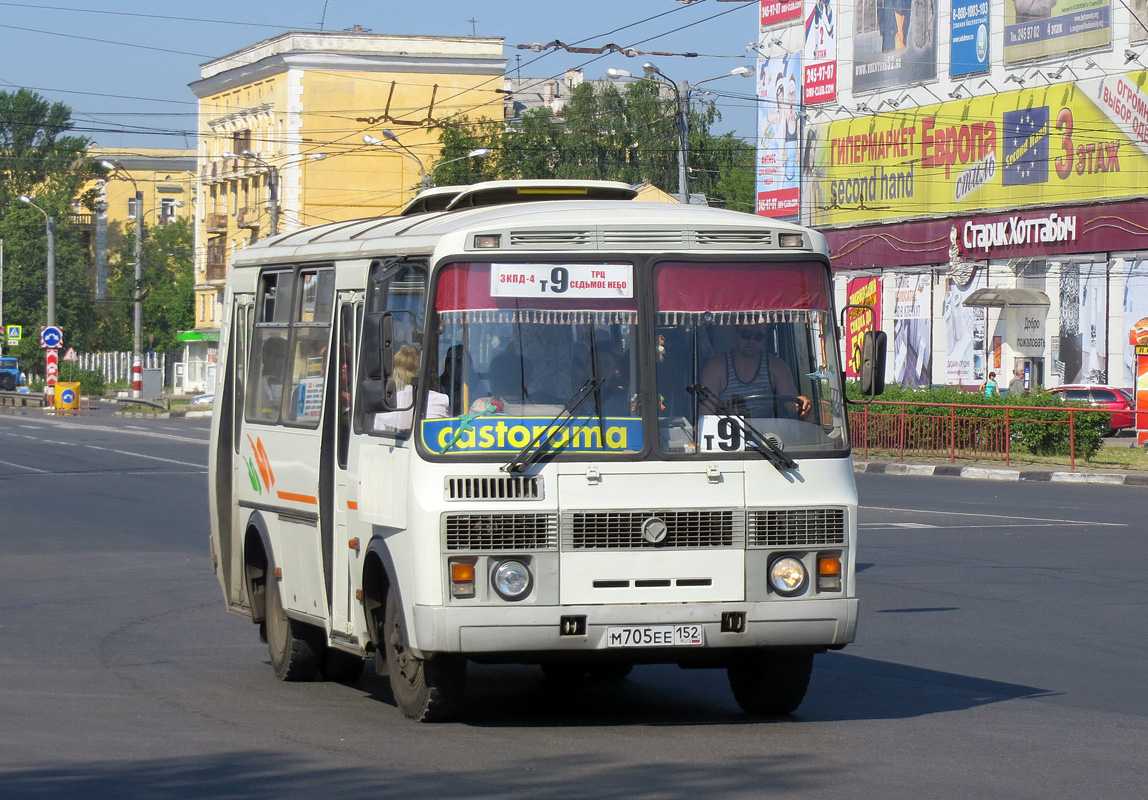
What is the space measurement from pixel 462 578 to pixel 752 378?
1.61 m

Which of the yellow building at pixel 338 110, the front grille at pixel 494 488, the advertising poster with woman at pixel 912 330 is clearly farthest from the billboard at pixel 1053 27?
the front grille at pixel 494 488

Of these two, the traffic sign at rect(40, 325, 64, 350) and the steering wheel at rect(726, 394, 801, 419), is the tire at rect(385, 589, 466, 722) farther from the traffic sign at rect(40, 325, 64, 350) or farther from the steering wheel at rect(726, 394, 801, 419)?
the traffic sign at rect(40, 325, 64, 350)

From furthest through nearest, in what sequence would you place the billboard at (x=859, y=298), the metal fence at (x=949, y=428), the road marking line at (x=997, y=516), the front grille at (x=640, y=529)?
the billboard at (x=859, y=298), the metal fence at (x=949, y=428), the road marking line at (x=997, y=516), the front grille at (x=640, y=529)

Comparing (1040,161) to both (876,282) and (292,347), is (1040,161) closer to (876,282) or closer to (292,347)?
(876,282)

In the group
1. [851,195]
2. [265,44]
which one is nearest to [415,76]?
[265,44]

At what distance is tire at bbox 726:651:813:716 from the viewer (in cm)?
861

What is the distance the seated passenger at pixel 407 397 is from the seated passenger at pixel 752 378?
3.89 feet

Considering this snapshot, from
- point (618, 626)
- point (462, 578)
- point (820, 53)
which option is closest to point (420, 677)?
point (462, 578)

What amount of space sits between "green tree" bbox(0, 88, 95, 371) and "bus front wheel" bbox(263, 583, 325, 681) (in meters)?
99.4

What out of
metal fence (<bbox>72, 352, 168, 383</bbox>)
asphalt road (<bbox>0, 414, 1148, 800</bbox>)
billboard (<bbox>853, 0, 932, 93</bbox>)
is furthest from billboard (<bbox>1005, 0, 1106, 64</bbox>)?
metal fence (<bbox>72, 352, 168, 383</bbox>)

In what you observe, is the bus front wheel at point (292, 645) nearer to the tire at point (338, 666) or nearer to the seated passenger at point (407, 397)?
the tire at point (338, 666)

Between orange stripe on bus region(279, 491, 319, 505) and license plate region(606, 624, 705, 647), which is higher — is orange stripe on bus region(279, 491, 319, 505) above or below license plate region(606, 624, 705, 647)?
above

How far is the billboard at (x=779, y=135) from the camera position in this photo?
5734 centimetres

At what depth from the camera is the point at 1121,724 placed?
338 inches
